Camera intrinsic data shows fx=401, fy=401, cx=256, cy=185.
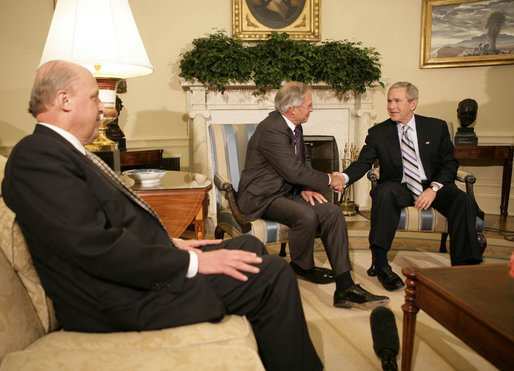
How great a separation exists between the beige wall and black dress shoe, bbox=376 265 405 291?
3006mm

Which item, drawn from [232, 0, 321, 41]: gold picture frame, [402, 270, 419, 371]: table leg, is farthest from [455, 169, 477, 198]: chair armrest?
[232, 0, 321, 41]: gold picture frame

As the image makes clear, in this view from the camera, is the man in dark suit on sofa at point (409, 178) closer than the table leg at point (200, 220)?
No

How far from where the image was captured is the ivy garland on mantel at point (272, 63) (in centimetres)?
436

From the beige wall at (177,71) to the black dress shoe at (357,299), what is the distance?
3.34 meters

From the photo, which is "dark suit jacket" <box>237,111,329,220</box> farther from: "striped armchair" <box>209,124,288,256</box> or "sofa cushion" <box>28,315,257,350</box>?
"sofa cushion" <box>28,315,257,350</box>

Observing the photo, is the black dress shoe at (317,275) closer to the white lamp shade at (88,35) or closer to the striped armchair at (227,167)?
the striped armchair at (227,167)

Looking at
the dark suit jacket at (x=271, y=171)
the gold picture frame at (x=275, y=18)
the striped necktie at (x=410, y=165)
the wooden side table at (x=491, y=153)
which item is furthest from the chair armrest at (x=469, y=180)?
the gold picture frame at (x=275, y=18)

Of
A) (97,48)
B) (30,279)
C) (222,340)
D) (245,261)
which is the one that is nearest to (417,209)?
(245,261)

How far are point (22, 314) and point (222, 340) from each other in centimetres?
58

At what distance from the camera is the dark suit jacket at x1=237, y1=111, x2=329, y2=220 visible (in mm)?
2637

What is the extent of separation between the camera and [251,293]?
4.42ft

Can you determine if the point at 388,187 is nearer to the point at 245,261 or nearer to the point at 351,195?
the point at 245,261

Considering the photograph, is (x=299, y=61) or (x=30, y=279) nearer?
(x=30, y=279)

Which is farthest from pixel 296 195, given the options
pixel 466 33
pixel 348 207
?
pixel 466 33
